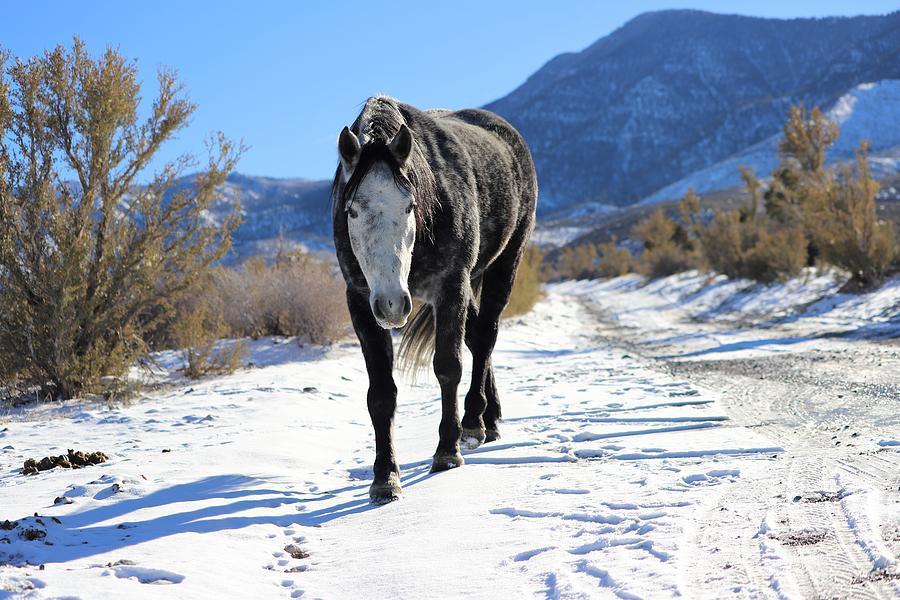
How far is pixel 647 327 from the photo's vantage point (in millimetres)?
16203

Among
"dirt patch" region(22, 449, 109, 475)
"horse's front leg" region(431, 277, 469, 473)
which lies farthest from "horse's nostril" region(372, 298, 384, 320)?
"dirt patch" region(22, 449, 109, 475)

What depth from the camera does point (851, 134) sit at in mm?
144625

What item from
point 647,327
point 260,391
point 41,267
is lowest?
point 647,327

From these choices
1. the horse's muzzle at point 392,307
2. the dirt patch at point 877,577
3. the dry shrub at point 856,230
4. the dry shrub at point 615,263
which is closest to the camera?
the dirt patch at point 877,577

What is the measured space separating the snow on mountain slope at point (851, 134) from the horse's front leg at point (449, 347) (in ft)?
459

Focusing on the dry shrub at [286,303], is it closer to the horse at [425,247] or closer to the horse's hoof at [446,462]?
the horse at [425,247]

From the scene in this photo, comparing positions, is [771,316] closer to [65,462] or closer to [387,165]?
[387,165]

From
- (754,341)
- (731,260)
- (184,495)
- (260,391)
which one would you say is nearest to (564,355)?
(754,341)

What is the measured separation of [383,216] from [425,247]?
2.06ft

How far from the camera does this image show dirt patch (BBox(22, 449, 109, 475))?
4383 mm

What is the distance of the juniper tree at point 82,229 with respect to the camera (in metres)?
7.21

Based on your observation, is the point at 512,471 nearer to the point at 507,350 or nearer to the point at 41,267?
the point at 41,267

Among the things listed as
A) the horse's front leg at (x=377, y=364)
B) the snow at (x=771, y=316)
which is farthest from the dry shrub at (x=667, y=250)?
the horse's front leg at (x=377, y=364)

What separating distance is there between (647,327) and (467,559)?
14.3 m
